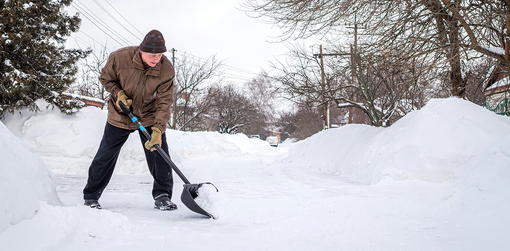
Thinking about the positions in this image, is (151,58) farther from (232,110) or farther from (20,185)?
(232,110)

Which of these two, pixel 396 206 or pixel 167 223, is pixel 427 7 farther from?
pixel 167 223

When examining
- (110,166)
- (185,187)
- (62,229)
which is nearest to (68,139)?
(110,166)

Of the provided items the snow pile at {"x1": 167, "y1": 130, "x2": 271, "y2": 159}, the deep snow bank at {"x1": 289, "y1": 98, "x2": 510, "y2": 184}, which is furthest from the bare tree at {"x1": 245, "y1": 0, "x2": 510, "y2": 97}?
the snow pile at {"x1": 167, "y1": 130, "x2": 271, "y2": 159}

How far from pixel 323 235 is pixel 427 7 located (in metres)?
4.59

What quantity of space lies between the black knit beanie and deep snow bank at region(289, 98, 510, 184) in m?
3.38

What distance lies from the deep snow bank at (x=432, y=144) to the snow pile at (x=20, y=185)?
3998 mm

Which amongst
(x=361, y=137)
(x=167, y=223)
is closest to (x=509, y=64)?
(x=361, y=137)

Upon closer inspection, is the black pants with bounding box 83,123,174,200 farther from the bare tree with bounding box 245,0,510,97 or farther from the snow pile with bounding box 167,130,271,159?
the snow pile with bounding box 167,130,271,159

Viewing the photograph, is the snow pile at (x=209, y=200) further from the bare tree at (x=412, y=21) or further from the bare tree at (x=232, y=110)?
the bare tree at (x=232, y=110)

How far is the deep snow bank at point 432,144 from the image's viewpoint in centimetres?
424

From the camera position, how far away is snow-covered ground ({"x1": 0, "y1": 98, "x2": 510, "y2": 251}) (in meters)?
1.88

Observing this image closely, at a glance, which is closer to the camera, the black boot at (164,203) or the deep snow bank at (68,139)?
the black boot at (164,203)

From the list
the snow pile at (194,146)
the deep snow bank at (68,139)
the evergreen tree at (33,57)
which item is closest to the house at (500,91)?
the deep snow bank at (68,139)

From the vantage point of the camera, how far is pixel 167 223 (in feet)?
8.17
